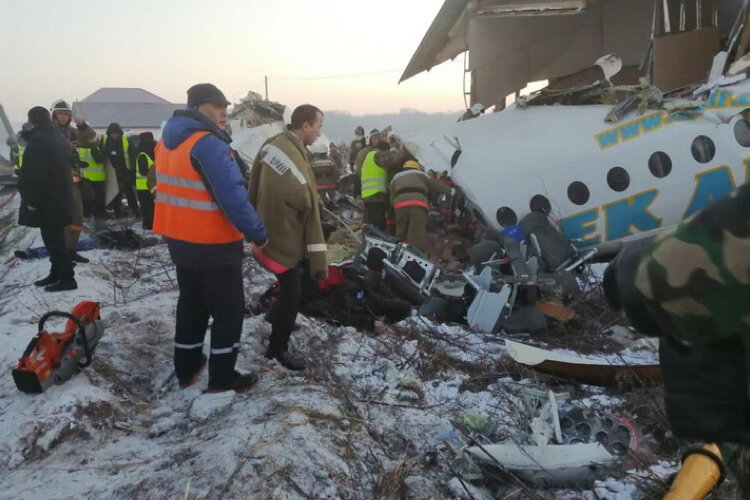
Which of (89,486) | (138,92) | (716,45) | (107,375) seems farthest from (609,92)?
(138,92)

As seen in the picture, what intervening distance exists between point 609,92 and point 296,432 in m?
5.84

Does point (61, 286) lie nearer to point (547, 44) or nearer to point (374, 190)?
point (374, 190)

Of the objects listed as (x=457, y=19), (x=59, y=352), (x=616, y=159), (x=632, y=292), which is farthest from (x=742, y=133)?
(x=457, y=19)

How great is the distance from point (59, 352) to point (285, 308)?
128 cm

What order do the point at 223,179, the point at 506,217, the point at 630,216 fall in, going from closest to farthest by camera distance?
the point at 223,179 < the point at 630,216 < the point at 506,217

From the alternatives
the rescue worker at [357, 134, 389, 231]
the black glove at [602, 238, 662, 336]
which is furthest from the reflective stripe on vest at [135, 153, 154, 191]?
the black glove at [602, 238, 662, 336]

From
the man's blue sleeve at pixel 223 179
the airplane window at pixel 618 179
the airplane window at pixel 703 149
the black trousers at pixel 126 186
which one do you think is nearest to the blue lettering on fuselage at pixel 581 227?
the airplane window at pixel 618 179

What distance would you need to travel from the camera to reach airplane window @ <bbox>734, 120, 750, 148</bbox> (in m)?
5.91

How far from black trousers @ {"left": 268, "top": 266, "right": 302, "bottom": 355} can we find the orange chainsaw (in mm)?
1082

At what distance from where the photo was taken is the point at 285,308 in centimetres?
364

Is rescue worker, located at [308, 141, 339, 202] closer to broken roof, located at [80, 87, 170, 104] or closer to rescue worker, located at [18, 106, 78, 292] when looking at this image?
rescue worker, located at [18, 106, 78, 292]

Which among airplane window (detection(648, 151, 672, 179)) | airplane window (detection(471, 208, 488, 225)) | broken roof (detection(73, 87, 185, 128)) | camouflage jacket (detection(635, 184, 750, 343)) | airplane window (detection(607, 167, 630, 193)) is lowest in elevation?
airplane window (detection(471, 208, 488, 225))

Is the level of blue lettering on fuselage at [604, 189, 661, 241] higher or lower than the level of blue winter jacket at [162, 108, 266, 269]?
lower

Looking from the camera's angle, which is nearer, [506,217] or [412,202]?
[506,217]
